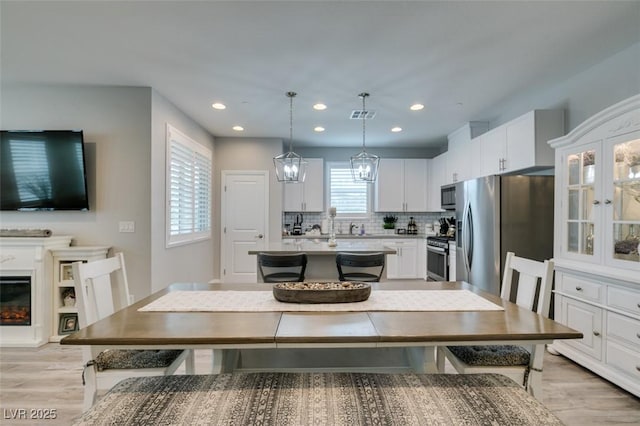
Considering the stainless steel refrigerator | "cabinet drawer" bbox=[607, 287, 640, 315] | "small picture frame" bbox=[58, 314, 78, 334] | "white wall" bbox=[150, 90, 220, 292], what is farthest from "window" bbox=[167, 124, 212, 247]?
"cabinet drawer" bbox=[607, 287, 640, 315]

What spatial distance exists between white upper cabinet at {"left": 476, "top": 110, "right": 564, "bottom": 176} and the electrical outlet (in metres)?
4.16

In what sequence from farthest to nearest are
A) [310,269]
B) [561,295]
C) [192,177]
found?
1. [192,177]
2. [310,269]
3. [561,295]

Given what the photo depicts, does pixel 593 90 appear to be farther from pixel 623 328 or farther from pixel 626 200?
pixel 623 328

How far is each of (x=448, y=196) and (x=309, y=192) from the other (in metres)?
2.44

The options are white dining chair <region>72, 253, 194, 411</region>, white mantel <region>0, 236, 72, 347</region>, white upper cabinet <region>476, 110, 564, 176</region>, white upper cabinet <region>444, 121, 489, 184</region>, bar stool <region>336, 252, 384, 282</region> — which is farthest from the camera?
white upper cabinet <region>444, 121, 489, 184</region>

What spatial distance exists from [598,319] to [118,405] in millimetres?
3035

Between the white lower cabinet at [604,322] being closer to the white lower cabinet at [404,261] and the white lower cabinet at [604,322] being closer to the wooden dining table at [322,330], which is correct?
the wooden dining table at [322,330]

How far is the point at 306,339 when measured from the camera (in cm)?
122

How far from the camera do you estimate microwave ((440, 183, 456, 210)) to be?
4995 millimetres

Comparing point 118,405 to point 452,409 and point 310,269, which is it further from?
point 310,269

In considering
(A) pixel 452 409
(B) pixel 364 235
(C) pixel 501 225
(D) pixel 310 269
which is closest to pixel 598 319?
(C) pixel 501 225

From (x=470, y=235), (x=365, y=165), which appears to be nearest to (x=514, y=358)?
(x=365, y=165)

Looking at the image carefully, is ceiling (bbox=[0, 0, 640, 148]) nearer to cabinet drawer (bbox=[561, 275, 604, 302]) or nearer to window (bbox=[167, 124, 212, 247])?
window (bbox=[167, 124, 212, 247])

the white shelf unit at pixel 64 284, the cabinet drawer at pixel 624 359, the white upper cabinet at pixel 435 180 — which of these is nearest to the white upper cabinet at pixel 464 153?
the white upper cabinet at pixel 435 180
